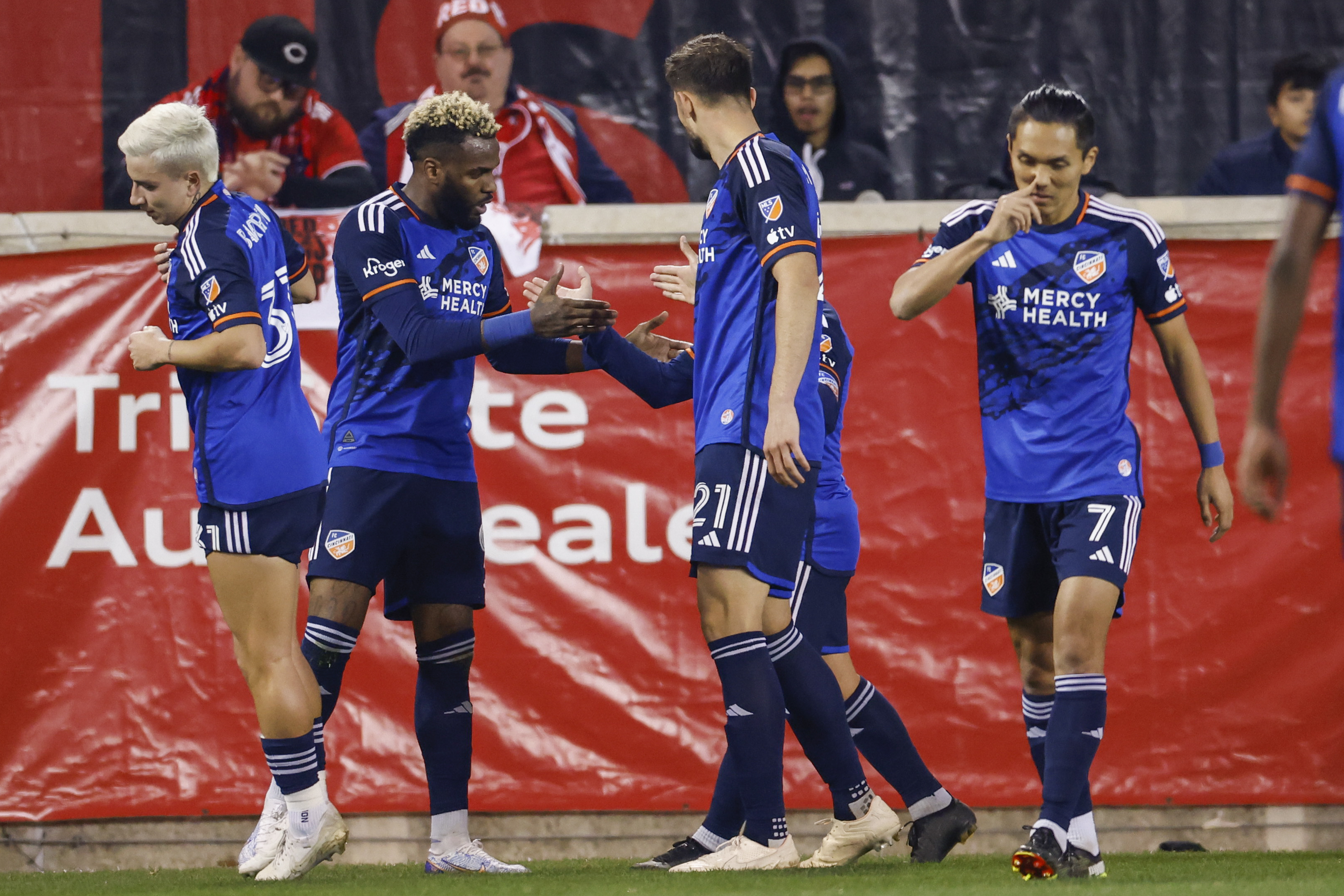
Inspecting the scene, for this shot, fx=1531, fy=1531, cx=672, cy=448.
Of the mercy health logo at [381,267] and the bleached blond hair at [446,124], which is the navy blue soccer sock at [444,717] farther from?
the bleached blond hair at [446,124]

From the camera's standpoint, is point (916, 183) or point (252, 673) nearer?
point (252, 673)

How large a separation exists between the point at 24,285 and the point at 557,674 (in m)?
2.62

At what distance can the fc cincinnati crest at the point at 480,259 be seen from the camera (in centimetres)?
479

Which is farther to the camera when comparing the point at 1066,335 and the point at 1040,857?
the point at 1066,335

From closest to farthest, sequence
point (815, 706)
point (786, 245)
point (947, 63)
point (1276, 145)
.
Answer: point (786, 245)
point (815, 706)
point (1276, 145)
point (947, 63)

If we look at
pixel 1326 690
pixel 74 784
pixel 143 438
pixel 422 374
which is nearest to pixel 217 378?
pixel 422 374

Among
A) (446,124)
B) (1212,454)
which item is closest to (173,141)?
(446,124)

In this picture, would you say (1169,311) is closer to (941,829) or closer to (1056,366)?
(1056,366)

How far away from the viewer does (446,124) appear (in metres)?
4.63

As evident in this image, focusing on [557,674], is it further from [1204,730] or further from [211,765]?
[1204,730]

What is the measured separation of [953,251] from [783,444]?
975 mm

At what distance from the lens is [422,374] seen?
4656 mm

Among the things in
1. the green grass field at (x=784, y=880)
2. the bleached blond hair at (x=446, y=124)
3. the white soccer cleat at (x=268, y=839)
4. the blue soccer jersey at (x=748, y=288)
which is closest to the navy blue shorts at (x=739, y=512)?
the blue soccer jersey at (x=748, y=288)

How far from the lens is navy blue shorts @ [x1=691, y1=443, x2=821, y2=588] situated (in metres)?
3.97
